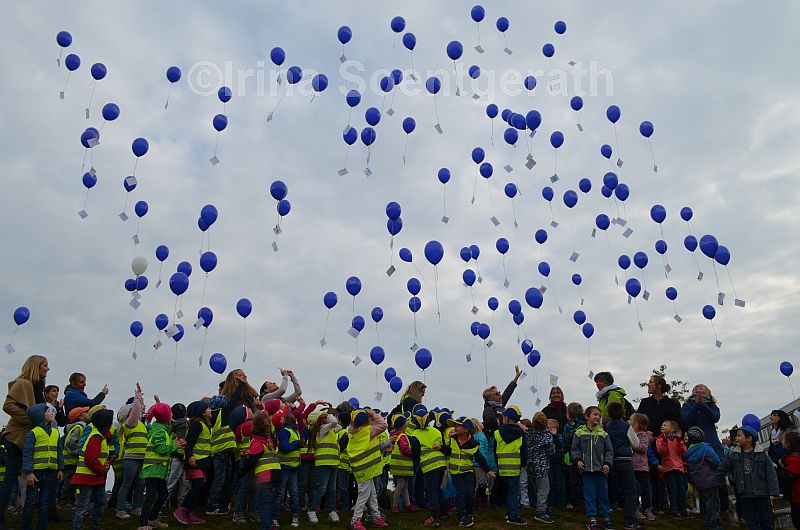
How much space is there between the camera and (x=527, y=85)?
13711 mm

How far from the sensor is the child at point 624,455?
8.43 meters

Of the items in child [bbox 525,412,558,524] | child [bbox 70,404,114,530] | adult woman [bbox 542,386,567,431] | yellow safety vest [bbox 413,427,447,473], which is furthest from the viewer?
adult woman [bbox 542,386,567,431]

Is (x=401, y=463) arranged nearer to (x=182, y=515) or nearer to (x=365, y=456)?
(x=365, y=456)

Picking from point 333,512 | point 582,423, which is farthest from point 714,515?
point 333,512

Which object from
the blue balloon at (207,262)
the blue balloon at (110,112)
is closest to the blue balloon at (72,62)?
the blue balloon at (110,112)

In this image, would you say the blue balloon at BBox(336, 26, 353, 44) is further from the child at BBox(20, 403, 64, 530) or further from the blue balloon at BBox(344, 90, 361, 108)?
the child at BBox(20, 403, 64, 530)

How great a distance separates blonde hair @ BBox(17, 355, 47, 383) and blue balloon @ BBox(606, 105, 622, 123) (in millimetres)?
11682

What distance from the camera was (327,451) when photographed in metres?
8.76

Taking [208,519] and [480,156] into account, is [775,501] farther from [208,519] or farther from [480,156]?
[208,519]

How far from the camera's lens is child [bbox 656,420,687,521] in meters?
9.47

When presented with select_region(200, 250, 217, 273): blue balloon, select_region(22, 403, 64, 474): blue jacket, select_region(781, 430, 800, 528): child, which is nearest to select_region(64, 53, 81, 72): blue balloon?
select_region(200, 250, 217, 273): blue balloon

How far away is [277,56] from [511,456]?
28.9 ft

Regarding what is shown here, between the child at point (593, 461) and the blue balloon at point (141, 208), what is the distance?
970cm

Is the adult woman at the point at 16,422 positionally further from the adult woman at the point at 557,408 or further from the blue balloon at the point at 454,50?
the blue balloon at the point at 454,50
